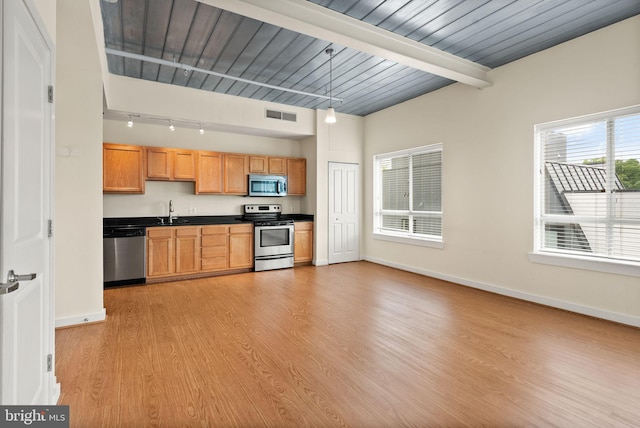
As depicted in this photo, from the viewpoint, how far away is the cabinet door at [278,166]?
6.48m

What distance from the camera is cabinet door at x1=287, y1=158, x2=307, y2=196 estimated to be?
6727 mm

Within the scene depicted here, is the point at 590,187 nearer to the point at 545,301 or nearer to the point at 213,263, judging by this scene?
the point at 545,301

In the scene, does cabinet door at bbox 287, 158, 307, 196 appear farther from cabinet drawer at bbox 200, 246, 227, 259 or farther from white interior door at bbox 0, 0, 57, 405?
white interior door at bbox 0, 0, 57, 405

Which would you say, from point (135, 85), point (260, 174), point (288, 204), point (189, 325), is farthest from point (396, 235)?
point (135, 85)

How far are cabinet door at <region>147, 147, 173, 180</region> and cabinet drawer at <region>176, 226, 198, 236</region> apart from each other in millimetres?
919

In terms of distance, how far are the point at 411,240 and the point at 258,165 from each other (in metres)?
3.23

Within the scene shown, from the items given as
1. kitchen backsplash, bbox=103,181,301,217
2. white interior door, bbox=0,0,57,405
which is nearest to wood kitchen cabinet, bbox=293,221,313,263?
kitchen backsplash, bbox=103,181,301,217

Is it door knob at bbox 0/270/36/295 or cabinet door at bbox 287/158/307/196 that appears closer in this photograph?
door knob at bbox 0/270/36/295

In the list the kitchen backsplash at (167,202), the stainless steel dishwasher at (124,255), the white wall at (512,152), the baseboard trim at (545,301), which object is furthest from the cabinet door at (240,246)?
the baseboard trim at (545,301)

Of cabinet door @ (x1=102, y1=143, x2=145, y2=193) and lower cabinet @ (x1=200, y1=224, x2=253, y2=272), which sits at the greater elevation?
cabinet door @ (x1=102, y1=143, x2=145, y2=193)

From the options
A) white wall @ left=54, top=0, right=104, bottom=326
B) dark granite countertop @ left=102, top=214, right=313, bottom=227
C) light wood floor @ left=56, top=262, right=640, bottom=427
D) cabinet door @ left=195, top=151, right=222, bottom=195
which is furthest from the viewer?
cabinet door @ left=195, top=151, right=222, bottom=195

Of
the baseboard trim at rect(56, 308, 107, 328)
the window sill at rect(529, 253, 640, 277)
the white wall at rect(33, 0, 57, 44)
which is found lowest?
the baseboard trim at rect(56, 308, 107, 328)

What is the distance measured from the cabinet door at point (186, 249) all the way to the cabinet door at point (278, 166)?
192cm

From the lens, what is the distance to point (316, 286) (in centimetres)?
491
